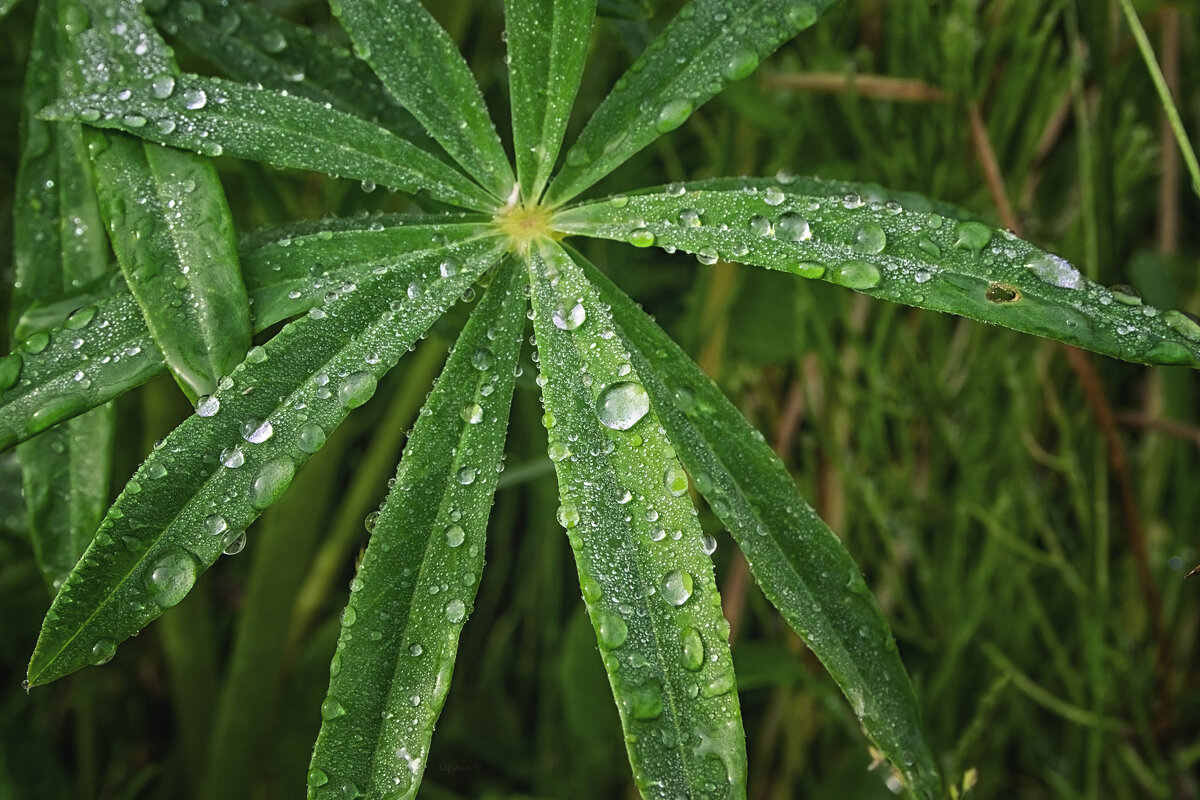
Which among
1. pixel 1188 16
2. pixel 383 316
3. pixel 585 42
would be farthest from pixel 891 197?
pixel 1188 16

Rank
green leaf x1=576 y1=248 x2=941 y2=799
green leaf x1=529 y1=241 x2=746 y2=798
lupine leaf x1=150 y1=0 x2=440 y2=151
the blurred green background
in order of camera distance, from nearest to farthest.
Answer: green leaf x1=529 y1=241 x2=746 y2=798
green leaf x1=576 y1=248 x2=941 y2=799
lupine leaf x1=150 y1=0 x2=440 y2=151
the blurred green background

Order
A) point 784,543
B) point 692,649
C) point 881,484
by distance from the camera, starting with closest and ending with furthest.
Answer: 1. point 692,649
2. point 784,543
3. point 881,484

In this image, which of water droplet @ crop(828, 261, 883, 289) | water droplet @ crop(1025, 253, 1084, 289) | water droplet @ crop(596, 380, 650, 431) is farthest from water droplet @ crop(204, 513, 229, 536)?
water droplet @ crop(1025, 253, 1084, 289)

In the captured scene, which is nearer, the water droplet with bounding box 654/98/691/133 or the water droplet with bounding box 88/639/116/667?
the water droplet with bounding box 88/639/116/667

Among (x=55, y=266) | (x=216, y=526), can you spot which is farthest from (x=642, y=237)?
(x=55, y=266)

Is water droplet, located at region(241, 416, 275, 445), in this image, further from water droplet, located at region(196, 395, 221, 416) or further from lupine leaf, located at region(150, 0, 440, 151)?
lupine leaf, located at region(150, 0, 440, 151)

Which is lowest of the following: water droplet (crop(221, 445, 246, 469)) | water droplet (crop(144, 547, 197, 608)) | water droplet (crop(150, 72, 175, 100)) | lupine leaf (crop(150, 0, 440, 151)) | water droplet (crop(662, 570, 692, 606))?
water droplet (crop(662, 570, 692, 606))

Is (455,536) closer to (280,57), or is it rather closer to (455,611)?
(455,611)
